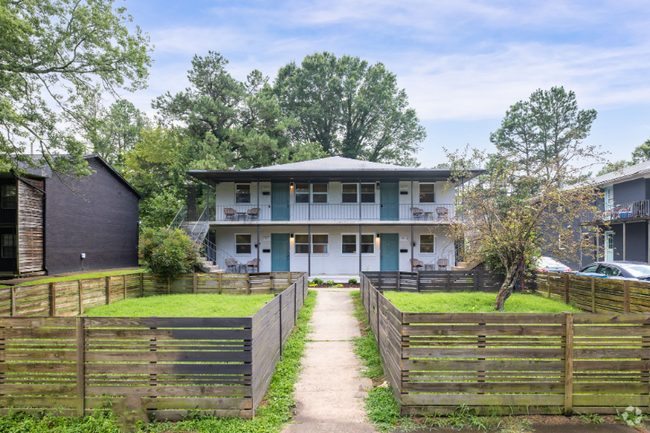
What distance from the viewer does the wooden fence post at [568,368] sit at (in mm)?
4297

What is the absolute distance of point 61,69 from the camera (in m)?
13.1

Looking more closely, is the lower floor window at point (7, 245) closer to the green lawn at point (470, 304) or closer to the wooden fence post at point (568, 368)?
the green lawn at point (470, 304)

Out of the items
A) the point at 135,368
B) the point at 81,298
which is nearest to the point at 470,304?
the point at 135,368

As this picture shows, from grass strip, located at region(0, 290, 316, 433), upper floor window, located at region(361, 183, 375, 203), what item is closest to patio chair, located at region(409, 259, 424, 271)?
upper floor window, located at region(361, 183, 375, 203)

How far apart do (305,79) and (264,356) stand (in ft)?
116

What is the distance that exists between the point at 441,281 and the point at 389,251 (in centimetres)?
605

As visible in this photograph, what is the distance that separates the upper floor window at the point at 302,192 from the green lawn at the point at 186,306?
828 centimetres

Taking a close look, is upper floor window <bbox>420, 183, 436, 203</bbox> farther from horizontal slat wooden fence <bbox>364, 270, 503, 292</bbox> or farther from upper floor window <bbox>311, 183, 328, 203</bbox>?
horizontal slat wooden fence <bbox>364, 270, 503, 292</bbox>

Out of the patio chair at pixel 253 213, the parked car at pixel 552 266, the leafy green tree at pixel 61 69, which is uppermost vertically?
the leafy green tree at pixel 61 69

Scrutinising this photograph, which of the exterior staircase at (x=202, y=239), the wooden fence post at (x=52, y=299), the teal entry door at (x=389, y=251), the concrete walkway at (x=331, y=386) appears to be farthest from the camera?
the teal entry door at (x=389, y=251)

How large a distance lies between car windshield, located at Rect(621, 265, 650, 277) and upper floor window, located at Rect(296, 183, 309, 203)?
14.2 m

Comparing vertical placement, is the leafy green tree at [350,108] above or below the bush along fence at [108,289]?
above

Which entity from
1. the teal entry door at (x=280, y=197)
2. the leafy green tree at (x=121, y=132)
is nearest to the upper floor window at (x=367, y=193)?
the teal entry door at (x=280, y=197)

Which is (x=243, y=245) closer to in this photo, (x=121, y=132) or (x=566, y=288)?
(x=566, y=288)
